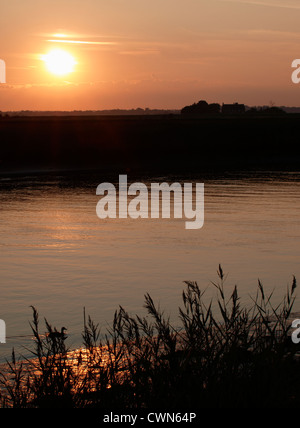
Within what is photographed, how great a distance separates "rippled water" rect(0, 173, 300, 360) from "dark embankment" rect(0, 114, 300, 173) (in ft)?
69.0

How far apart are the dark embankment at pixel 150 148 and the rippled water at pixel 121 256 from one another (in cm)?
2102

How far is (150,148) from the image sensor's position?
5603 centimetres

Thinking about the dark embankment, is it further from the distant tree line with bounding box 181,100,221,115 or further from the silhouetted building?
the silhouetted building

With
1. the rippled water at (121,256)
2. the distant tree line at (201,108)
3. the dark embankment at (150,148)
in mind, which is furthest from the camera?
the distant tree line at (201,108)

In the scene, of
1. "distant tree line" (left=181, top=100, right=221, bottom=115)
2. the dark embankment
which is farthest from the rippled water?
"distant tree line" (left=181, top=100, right=221, bottom=115)

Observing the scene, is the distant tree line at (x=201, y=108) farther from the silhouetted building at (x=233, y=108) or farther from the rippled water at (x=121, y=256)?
the rippled water at (x=121, y=256)

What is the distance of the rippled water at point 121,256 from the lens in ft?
37.5

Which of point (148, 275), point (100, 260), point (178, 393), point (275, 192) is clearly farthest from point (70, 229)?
point (178, 393)

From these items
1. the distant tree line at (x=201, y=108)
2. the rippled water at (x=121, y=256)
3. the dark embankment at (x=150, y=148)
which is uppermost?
the distant tree line at (x=201, y=108)

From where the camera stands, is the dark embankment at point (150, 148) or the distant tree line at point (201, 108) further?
the distant tree line at point (201, 108)

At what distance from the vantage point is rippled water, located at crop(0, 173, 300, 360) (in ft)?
37.5

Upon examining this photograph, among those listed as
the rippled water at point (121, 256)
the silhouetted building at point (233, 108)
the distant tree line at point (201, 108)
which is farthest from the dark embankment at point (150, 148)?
the silhouetted building at point (233, 108)
